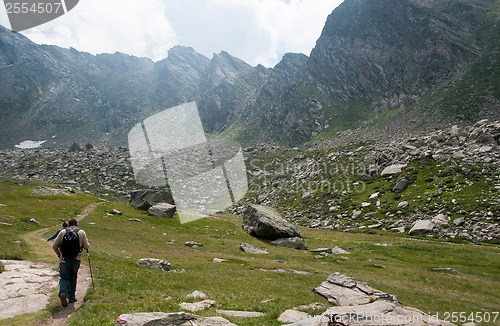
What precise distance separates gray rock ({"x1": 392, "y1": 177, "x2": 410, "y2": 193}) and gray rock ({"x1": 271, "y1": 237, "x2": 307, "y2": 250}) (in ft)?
146

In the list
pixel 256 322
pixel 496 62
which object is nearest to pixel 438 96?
pixel 496 62

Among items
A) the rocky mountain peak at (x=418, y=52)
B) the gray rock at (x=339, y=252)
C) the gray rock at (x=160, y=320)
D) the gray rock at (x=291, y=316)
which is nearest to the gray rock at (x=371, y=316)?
the gray rock at (x=291, y=316)

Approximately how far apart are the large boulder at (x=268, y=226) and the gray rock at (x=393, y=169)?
172 ft

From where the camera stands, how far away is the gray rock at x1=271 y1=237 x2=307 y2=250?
1892 inches

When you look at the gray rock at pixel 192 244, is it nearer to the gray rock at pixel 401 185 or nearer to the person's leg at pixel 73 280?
the person's leg at pixel 73 280

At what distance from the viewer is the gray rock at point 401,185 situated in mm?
75369

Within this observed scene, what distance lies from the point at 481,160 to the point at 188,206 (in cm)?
10585

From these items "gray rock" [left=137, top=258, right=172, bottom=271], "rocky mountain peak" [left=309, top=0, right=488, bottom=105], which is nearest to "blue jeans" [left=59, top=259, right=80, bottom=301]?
"gray rock" [left=137, top=258, right=172, bottom=271]

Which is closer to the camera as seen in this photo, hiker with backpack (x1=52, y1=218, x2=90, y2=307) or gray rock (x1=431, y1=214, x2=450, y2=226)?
hiker with backpack (x1=52, y1=218, x2=90, y2=307)

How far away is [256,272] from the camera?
2623cm

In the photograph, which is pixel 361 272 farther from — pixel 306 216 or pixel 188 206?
pixel 188 206

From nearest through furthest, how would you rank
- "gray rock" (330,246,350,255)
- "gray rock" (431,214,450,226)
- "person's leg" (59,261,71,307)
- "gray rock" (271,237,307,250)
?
"person's leg" (59,261,71,307) < "gray rock" (330,246,350,255) < "gray rock" (271,237,307,250) < "gray rock" (431,214,450,226)

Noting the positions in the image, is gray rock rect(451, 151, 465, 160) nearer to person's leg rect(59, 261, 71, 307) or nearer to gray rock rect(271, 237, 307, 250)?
gray rock rect(271, 237, 307, 250)

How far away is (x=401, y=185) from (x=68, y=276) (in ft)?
278
